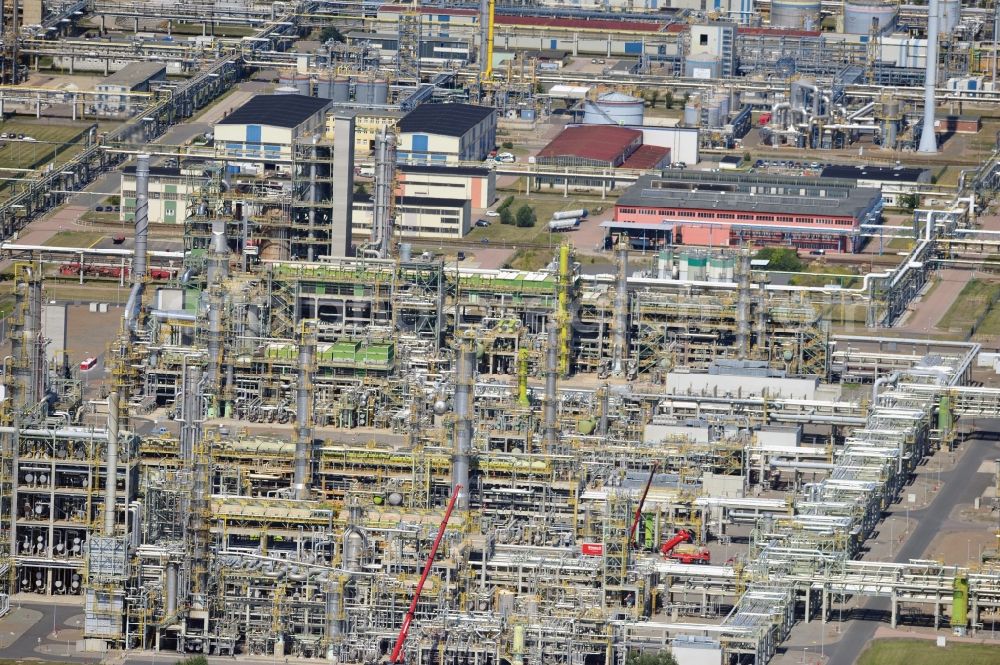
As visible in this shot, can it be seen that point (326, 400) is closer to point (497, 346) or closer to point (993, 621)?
point (497, 346)

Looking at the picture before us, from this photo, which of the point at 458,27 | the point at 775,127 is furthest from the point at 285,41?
the point at 775,127

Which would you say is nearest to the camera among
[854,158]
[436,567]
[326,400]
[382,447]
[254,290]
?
[436,567]

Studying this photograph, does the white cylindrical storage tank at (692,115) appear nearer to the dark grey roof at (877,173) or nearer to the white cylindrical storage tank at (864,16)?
the dark grey roof at (877,173)

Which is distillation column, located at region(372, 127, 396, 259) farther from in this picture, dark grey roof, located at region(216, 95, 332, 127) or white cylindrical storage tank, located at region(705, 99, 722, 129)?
white cylindrical storage tank, located at region(705, 99, 722, 129)

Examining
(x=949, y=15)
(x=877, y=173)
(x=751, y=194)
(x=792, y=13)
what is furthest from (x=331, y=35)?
(x=751, y=194)

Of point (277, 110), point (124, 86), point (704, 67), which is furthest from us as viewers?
point (704, 67)

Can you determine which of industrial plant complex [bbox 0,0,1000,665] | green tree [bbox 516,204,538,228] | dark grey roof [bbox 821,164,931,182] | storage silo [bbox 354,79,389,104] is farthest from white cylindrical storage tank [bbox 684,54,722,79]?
green tree [bbox 516,204,538,228]

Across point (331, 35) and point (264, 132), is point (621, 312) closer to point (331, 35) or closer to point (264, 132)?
point (264, 132)
